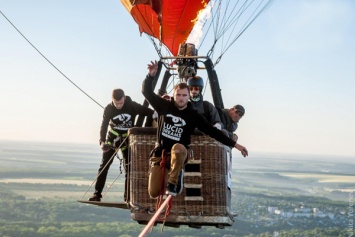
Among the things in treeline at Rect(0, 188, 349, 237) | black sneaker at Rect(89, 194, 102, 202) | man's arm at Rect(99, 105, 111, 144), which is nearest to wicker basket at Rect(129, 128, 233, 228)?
man's arm at Rect(99, 105, 111, 144)

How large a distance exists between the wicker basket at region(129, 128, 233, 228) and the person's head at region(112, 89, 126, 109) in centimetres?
90

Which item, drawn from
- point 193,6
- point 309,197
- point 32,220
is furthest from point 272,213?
point 193,6

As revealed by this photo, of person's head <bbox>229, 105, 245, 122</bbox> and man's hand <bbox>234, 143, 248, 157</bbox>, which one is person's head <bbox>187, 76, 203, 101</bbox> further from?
man's hand <bbox>234, 143, 248, 157</bbox>

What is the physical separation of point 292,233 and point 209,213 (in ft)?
328

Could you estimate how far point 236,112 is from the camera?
268 inches

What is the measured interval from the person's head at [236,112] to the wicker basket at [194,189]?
1.22 metres

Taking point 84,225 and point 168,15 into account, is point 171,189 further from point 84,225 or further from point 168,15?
point 84,225

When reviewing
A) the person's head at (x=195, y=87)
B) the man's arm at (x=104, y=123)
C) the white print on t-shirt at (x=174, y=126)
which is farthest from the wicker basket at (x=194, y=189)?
the man's arm at (x=104, y=123)

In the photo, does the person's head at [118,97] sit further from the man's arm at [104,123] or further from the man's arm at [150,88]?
the man's arm at [150,88]

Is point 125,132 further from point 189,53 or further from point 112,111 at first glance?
point 189,53

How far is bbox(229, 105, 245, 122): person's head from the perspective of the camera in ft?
22.3

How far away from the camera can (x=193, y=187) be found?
5684 mm

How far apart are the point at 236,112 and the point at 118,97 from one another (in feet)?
5.41

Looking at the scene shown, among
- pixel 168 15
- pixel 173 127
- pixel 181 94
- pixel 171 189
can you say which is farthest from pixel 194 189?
pixel 168 15
